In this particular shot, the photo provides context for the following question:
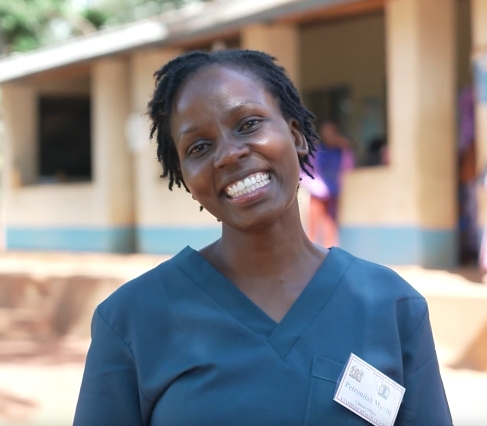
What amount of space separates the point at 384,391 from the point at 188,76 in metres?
0.79

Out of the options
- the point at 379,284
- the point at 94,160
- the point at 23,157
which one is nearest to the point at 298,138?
the point at 379,284

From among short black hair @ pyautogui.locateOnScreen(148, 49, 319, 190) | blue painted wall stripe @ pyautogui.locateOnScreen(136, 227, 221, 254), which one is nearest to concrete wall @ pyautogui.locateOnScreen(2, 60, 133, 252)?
blue painted wall stripe @ pyautogui.locateOnScreen(136, 227, 221, 254)

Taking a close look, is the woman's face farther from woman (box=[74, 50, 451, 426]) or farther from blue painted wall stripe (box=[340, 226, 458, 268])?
blue painted wall stripe (box=[340, 226, 458, 268])

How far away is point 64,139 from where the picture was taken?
45.5ft

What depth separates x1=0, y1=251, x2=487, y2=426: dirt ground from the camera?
530 cm

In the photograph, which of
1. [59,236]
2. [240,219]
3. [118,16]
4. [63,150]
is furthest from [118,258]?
[118,16]

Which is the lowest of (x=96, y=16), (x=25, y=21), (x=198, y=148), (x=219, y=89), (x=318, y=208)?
(x=318, y=208)

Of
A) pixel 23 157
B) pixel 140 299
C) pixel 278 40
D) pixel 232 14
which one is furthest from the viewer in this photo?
pixel 23 157

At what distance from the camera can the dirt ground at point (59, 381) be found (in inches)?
209

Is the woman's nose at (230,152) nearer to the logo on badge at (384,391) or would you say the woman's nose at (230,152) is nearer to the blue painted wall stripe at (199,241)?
the logo on badge at (384,391)

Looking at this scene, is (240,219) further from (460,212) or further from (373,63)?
(373,63)

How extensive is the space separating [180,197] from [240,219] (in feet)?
28.7

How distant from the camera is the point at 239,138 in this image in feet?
5.63

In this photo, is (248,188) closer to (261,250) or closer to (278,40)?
(261,250)
